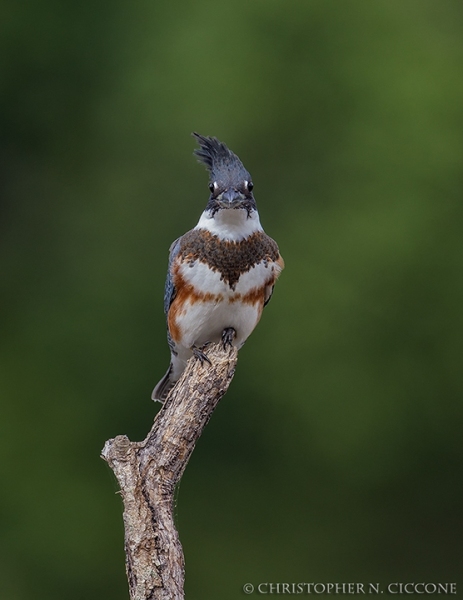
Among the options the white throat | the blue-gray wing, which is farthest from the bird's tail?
the white throat

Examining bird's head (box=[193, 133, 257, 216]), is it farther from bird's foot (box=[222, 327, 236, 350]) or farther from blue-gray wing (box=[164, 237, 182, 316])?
bird's foot (box=[222, 327, 236, 350])

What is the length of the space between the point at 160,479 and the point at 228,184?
1.16 metres

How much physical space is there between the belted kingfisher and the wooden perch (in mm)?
481

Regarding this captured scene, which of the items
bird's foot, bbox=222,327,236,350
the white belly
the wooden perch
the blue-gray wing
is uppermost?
the blue-gray wing

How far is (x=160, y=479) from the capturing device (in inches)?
116

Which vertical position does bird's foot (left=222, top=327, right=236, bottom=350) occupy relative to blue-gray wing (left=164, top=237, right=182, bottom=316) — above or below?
below

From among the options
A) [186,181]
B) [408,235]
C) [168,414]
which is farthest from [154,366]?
[168,414]

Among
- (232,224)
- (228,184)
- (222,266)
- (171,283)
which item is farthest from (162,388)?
(228,184)

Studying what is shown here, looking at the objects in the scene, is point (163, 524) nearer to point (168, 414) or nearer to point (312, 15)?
point (168, 414)

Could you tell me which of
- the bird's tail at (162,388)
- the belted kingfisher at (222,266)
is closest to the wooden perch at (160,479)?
the belted kingfisher at (222,266)

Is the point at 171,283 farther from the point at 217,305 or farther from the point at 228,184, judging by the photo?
the point at 228,184

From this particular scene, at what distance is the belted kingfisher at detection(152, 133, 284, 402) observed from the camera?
3.61 meters

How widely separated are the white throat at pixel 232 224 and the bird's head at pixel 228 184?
2 centimetres

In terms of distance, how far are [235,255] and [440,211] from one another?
3.23 m
